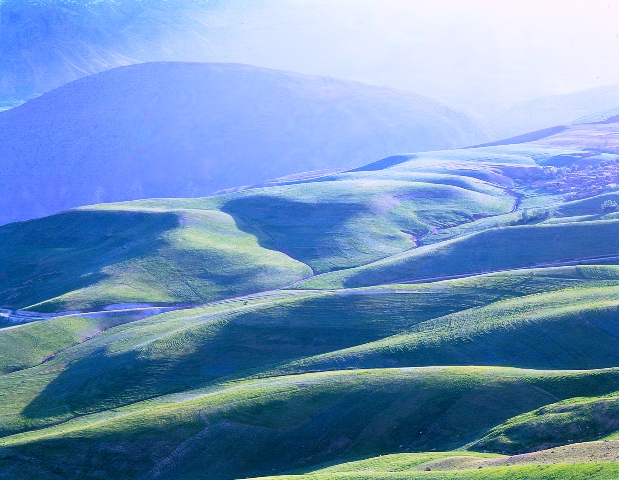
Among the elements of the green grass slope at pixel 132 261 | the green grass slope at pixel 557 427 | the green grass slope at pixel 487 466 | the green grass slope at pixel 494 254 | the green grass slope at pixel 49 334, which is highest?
the green grass slope at pixel 132 261

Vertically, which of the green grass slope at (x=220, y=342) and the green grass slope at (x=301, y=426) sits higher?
the green grass slope at (x=220, y=342)

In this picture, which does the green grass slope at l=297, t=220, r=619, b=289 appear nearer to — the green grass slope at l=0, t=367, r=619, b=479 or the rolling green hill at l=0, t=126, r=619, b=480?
the rolling green hill at l=0, t=126, r=619, b=480

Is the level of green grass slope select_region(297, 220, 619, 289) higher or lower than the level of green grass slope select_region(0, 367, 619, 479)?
higher

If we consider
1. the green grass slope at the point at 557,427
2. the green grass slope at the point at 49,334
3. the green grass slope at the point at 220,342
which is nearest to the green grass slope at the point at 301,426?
the green grass slope at the point at 557,427

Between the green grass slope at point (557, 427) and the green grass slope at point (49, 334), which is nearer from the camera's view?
the green grass slope at point (557, 427)

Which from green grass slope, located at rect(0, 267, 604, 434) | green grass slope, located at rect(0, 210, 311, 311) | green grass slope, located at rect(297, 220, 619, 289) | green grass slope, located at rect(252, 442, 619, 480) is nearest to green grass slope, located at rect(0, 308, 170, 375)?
green grass slope, located at rect(0, 267, 604, 434)

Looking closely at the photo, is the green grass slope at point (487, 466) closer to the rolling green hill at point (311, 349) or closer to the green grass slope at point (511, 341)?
the rolling green hill at point (311, 349)

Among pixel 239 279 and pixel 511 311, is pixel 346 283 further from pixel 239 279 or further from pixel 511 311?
pixel 511 311

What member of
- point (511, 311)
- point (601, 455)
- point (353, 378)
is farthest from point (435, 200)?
point (601, 455)
